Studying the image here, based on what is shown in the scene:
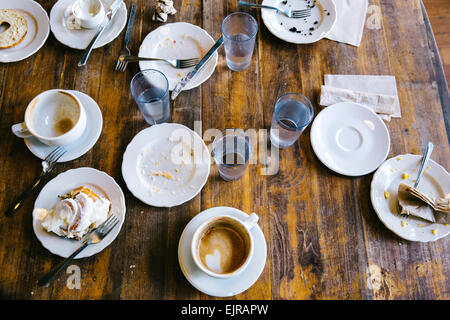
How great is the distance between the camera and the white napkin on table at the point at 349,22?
1361 millimetres

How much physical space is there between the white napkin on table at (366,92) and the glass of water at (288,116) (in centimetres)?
11

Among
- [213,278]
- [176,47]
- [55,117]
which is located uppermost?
[176,47]

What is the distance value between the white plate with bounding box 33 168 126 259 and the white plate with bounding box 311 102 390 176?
0.68m

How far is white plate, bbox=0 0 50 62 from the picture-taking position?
4.22 ft

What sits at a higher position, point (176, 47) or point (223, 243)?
point (176, 47)

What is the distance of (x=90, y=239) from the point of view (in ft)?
3.37

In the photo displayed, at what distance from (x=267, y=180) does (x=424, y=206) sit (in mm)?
497

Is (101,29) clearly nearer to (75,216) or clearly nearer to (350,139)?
(75,216)

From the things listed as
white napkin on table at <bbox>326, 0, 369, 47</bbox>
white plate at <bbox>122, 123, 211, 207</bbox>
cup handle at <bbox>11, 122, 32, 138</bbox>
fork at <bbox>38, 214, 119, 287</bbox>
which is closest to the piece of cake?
fork at <bbox>38, 214, 119, 287</bbox>

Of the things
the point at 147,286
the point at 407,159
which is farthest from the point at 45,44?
the point at 407,159

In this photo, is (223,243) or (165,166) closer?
(223,243)

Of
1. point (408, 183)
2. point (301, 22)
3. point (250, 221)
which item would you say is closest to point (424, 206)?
point (408, 183)

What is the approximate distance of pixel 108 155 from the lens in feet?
3.83

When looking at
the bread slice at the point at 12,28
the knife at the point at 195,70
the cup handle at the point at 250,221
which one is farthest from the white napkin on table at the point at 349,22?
the bread slice at the point at 12,28
